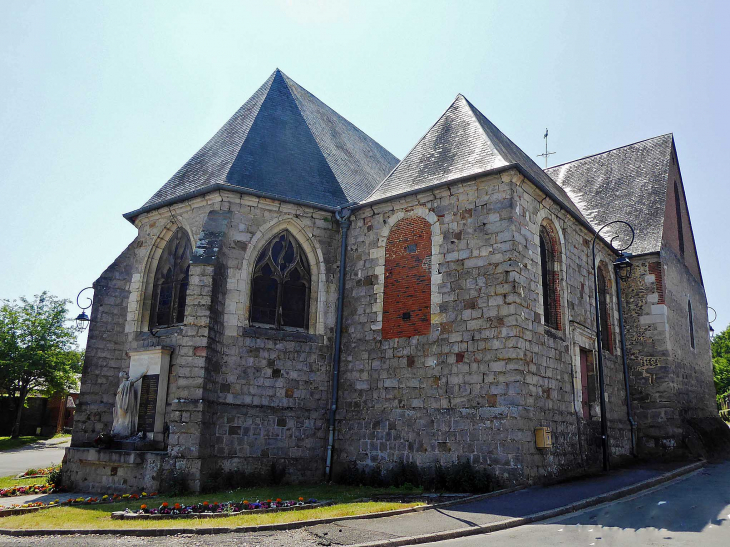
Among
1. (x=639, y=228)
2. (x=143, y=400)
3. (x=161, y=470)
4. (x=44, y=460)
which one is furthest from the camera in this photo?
(x=44, y=460)

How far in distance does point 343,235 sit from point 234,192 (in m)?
2.68

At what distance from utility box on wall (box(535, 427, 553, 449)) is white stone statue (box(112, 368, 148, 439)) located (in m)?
8.11

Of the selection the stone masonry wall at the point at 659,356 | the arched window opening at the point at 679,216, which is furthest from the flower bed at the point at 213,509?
the arched window opening at the point at 679,216

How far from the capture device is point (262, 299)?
1332 centimetres

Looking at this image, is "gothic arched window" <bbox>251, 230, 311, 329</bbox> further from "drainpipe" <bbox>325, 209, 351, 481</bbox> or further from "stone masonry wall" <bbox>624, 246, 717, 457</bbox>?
"stone masonry wall" <bbox>624, 246, 717, 457</bbox>

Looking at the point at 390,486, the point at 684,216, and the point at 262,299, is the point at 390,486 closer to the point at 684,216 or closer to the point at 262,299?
the point at 262,299

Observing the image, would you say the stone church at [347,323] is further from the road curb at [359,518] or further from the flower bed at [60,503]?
the road curb at [359,518]

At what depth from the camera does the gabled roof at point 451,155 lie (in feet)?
41.7

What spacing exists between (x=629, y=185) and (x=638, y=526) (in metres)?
15.0

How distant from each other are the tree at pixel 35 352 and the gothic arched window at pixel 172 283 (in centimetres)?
1998

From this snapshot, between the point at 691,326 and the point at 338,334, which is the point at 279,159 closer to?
the point at 338,334

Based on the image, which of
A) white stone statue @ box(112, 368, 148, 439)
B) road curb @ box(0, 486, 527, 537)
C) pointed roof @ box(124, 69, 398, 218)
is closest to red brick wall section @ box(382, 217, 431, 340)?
pointed roof @ box(124, 69, 398, 218)

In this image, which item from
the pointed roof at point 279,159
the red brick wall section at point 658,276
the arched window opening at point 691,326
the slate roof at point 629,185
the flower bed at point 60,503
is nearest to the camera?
the flower bed at point 60,503

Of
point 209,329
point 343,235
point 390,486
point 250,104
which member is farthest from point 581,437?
point 250,104
